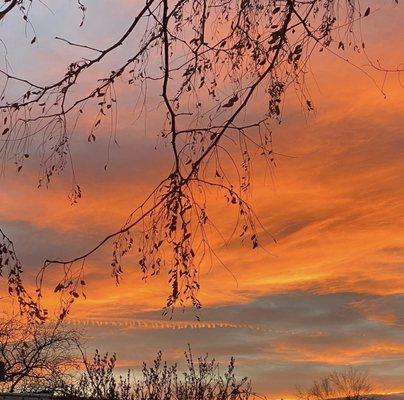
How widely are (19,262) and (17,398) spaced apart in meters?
9.26

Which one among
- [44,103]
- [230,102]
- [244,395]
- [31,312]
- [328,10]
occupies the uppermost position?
[328,10]

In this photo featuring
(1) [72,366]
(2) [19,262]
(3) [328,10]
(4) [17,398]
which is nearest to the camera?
(3) [328,10]

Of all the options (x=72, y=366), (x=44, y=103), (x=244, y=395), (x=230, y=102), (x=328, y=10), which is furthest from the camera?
(x=72, y=366)

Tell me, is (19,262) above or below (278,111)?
below

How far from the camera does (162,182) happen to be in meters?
5.82

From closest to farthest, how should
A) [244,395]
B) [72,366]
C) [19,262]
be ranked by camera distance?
[19,262], [244,395], [72,366]

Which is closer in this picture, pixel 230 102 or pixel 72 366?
pixel 230 102

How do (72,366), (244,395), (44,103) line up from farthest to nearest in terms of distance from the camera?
(72,366)
(244,395)
(44,103)

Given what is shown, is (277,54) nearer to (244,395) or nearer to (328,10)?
(328,10)

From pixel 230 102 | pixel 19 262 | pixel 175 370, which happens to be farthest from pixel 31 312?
pixel 175 370

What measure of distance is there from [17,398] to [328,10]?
12.5 m

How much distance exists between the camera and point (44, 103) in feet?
21.3

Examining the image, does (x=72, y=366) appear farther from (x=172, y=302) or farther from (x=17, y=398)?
(x=172, y=302)

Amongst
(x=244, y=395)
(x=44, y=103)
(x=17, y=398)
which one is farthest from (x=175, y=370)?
(x=44, y=103)
